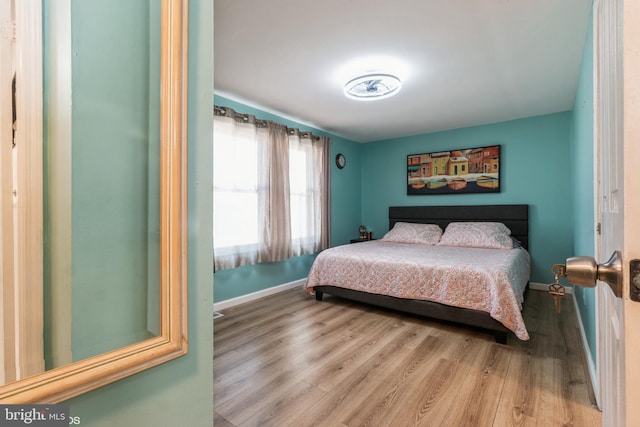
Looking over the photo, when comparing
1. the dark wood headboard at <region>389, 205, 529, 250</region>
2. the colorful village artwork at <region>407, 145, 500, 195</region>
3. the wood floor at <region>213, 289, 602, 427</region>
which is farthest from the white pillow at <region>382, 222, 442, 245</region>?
the wood floor at <region>213, 289, 602, 427</region>

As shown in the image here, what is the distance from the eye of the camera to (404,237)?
4082 mm

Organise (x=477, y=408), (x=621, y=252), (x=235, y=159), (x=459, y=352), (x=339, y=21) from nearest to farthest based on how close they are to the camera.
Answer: (x=621, y=252) < (x=477, y=408) < (x=339, y=21) < (x=459, y=352) < (x=235, y=159)

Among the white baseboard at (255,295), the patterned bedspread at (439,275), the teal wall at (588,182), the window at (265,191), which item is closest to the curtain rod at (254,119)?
the window at (265,191)

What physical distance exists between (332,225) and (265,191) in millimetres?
1515

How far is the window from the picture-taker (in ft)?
10.0

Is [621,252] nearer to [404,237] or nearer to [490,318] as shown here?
[490,318]

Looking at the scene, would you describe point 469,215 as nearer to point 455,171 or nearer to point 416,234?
point 455,171

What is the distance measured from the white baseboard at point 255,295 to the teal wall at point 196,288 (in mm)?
2611

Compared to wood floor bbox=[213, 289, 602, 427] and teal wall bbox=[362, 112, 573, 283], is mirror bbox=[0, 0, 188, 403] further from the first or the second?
teal wall bbox=[362, 112, 573, 283]

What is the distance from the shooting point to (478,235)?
3578mm

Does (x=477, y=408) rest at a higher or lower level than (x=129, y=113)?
lower

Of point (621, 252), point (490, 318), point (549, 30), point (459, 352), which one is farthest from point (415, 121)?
point (621, 252)

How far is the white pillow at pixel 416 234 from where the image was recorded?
393cm

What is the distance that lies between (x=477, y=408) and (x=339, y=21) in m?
2.48
